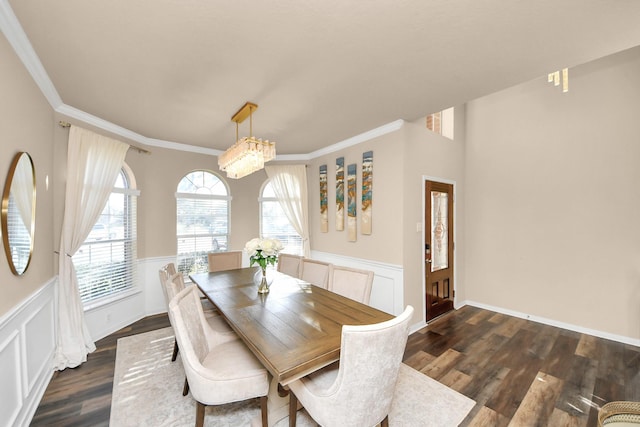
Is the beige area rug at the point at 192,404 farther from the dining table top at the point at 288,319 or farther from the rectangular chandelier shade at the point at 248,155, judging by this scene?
the rectangular chandelier shade at the point at 248,155

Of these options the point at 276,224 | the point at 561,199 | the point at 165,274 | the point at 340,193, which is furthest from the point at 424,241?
the point at 165,274

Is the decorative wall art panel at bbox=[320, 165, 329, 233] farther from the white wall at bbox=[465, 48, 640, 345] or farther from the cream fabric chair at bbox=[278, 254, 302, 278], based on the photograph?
the white wall at bbox=[465, 48, 640, 345]

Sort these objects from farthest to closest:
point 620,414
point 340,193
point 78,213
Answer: point 340,193 → point 78,213 → point 620,414

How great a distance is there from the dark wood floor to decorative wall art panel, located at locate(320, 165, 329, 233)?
215cm

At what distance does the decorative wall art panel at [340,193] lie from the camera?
13.1ft

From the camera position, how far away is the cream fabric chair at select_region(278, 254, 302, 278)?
3.46m

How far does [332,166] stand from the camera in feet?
13.9

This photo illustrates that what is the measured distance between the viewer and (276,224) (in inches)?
192

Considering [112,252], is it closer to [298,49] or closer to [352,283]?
[352,283]

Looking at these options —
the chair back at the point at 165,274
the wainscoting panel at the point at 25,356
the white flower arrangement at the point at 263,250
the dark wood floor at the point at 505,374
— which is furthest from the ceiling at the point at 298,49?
the dark wood floor at the point at 505,374

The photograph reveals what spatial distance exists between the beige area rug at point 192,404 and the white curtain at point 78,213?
57 cm

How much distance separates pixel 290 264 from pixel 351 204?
50.5 inches

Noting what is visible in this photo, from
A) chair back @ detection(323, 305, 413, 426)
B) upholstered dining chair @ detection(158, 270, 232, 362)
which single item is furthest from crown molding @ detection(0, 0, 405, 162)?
chair back @ detection(323, 305, 413, 426)

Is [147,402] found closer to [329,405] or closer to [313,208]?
[329,405]
